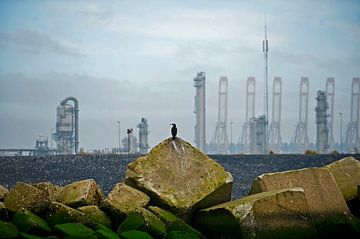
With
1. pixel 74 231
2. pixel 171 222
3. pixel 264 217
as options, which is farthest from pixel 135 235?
pixel 264 217

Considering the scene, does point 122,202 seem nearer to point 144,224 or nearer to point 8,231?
point 144,224

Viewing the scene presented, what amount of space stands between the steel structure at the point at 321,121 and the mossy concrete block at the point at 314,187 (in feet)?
149

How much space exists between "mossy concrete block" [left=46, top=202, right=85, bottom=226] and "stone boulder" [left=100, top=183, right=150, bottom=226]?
1.36ft

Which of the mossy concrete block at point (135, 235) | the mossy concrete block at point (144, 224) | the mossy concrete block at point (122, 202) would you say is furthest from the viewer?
the mossy concrete block at point (122, 202)

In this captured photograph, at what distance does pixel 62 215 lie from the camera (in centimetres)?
771

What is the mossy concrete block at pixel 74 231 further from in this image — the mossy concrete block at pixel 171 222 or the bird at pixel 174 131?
the bird at pixel 174 131

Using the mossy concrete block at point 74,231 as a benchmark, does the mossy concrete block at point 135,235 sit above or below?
below

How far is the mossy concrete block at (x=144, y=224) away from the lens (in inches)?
298

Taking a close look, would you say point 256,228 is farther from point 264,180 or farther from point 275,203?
point 264,180

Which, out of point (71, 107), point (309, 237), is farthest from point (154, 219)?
point (71, 107)

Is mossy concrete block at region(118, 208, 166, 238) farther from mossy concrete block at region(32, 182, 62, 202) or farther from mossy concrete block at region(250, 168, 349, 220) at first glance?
mossy concrete block at region(250, 168, 349, 220)

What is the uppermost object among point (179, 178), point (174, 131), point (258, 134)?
point (174, 131)

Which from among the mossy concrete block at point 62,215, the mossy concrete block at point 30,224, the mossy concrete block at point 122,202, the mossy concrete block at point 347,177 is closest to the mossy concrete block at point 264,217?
the mossy concrete block at point 122,202

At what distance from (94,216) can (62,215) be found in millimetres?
397
